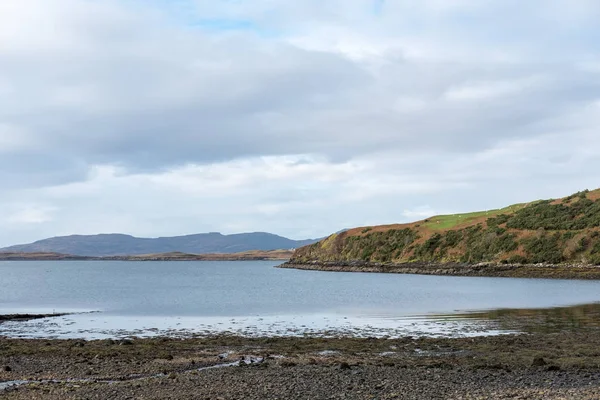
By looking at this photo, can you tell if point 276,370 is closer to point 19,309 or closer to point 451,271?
point 19,309

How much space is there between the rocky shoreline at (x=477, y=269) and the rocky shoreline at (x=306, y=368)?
68.3 meters

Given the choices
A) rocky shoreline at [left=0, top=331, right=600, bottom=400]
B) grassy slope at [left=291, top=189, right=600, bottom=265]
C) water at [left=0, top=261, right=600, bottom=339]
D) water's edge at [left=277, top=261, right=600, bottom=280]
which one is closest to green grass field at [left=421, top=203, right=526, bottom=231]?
grassy slope at [left=291, top=189, right=600, bottom=265]

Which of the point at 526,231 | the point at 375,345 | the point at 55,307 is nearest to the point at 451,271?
the point at 526,231

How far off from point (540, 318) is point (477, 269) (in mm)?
74192

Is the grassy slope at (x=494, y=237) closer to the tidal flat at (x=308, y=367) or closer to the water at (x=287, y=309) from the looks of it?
the water at (x=287, y=309)

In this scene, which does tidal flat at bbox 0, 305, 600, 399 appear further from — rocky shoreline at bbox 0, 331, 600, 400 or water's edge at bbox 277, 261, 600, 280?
water's edge at bbox 277, 261, 600, 280

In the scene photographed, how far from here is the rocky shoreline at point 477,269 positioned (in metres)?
97.6

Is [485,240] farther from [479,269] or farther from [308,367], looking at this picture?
[308,367]

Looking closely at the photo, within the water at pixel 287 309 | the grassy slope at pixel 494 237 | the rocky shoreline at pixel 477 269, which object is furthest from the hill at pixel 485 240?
the water at pixel 287 309

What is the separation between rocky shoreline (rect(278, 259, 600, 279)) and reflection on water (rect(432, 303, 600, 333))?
155 ft

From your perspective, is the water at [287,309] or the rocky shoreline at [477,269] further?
the rocky shoreline at [477,269]

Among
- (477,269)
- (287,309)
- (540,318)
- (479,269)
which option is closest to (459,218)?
(477,269)

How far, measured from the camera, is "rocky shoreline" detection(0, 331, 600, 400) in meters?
19.8

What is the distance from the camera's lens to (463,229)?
137 metres
